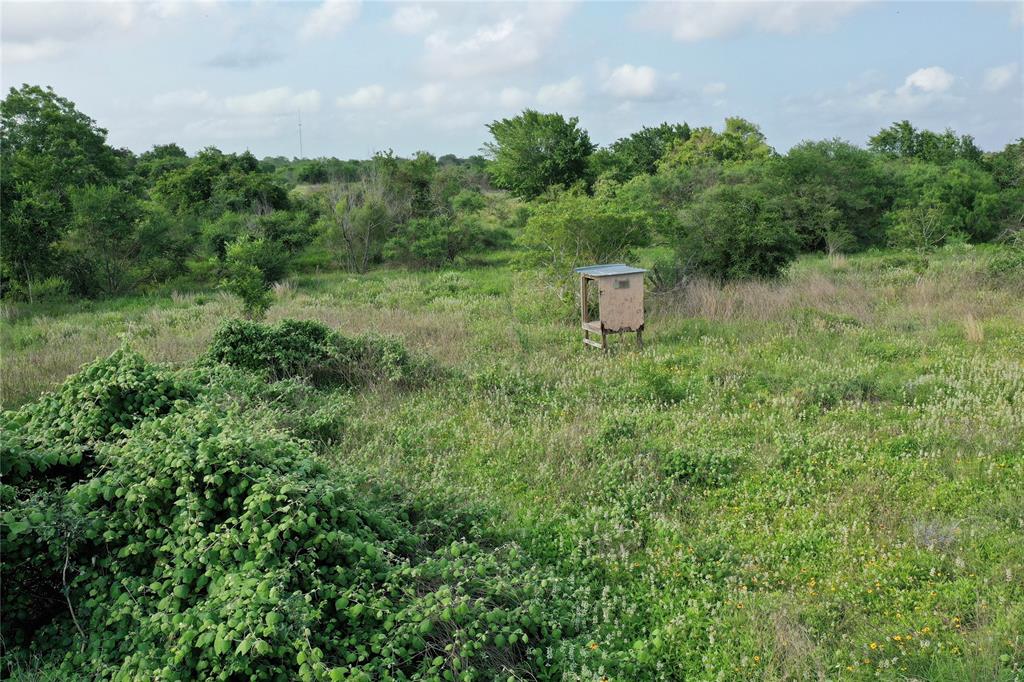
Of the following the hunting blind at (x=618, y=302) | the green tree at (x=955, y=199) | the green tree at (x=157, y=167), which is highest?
the green tree at (x=157, y=167)

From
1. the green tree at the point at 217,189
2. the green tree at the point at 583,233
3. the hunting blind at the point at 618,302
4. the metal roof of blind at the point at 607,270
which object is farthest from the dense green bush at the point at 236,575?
the green tree at the point at 217,189

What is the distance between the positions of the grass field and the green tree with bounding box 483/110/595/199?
84.9 ft

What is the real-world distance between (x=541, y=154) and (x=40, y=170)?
79.0ft

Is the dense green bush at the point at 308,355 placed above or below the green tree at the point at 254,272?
below

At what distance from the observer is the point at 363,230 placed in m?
25.8

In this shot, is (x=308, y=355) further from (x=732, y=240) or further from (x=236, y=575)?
(x=732, y=240)

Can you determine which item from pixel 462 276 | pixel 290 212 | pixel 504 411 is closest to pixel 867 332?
pixel 504 411

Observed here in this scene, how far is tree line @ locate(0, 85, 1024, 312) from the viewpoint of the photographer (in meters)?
16.4

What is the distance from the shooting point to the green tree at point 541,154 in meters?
38.6

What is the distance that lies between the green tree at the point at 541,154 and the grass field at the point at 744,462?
84.9 feet

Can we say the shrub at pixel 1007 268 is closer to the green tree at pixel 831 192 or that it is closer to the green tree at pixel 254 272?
the green tree at pixel 831 192

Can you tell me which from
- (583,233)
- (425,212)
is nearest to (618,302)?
(583,233)

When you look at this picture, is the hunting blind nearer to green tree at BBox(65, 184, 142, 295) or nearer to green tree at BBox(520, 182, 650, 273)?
green tree at BBox(520, 182, 650, 273)

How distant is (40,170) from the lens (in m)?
22.3
